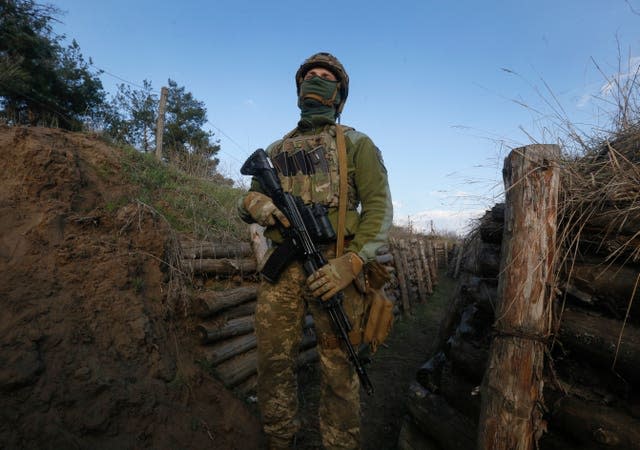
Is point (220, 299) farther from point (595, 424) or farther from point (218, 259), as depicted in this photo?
point (595, 424)

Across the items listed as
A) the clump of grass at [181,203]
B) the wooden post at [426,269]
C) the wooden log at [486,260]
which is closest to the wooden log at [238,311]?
the clump of grass at [181,203]

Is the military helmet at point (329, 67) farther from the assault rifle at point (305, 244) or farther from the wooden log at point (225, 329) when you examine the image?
the wooden log at point (225, 329)

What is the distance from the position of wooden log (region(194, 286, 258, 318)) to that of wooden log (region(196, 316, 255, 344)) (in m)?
0.16

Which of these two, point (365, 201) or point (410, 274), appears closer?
point (365, 201)

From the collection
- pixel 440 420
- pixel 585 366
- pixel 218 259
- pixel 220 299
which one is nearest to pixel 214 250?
pixel 218 259

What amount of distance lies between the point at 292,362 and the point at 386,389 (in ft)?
8.08

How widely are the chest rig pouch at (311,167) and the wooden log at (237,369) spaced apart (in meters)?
2.02

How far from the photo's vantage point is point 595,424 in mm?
1800

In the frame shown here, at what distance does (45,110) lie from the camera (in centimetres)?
1073

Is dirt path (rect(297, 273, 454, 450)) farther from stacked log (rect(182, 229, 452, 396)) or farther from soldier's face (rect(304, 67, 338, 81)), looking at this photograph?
soldier's face (rect(304, 67, 338, 81))

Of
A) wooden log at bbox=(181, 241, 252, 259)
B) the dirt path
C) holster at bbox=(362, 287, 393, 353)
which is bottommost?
the dirt path

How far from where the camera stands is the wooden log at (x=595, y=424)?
5.56 ft

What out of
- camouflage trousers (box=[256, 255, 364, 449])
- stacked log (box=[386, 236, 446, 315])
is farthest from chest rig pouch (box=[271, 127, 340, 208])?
stacked log (box=[386, 236, 446, 315])

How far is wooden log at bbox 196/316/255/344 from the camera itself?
3.35m
